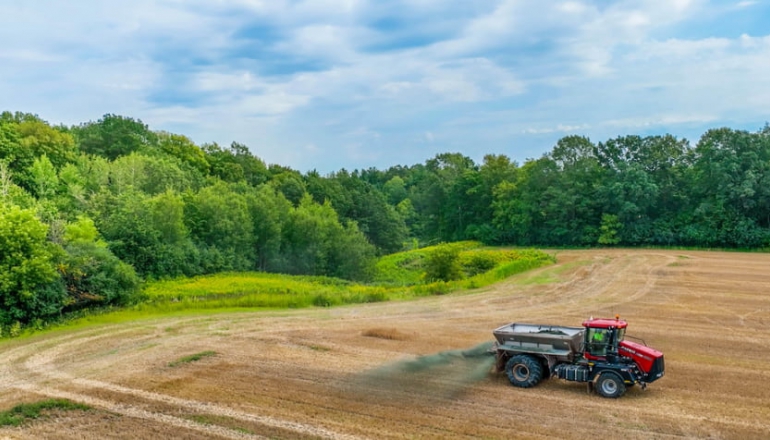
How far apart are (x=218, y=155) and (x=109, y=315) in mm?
57216

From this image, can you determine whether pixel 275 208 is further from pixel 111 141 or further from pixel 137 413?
pixel 137 413

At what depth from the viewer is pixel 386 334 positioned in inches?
888

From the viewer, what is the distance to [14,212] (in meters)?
25.2

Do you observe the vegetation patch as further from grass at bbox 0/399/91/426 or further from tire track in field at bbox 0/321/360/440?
grass at bbox 0/399/91/426

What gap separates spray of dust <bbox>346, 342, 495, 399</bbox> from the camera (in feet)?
51.1

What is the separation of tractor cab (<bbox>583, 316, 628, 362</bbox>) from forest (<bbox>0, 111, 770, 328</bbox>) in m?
23.6

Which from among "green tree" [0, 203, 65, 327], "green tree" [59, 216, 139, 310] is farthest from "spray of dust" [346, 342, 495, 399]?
"green tree" [59, 216, 139, 310]

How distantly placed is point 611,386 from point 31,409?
15.7 metres

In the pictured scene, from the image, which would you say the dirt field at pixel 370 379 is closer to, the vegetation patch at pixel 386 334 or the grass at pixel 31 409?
the vegetation patch at pixel 386 334

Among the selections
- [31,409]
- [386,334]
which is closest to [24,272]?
[31,409]

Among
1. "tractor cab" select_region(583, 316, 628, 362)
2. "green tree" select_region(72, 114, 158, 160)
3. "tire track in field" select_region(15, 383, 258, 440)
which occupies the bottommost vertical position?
"tire track in field" select_region(15, 383, 258, 440)

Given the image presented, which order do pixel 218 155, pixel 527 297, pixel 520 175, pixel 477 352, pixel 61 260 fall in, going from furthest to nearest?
pixel 218 155, pixel 520 175, pixel 527 297, pixel 61 260, pixel 477 352

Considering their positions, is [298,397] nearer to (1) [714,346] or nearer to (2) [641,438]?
(2) [641,438]

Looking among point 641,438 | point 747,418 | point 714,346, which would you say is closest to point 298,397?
point 641,438
